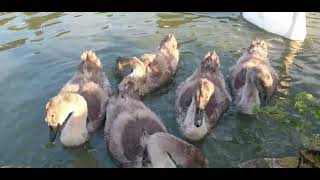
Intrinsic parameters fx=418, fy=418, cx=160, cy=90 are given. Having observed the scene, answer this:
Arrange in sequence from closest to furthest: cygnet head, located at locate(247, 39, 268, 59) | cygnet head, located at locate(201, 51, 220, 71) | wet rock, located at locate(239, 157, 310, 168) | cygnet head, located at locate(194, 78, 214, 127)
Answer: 1. wet rock, located at locate(239, 157, 310, 168)
2. cygnet head, located at locate(194, 78, 214, 127)
3. cygnet head, located at locate(201, 51, 220, 71)
4. cygnet head, located at locate(247, 39, 268, 59)

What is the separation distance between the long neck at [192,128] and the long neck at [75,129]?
6.00ft

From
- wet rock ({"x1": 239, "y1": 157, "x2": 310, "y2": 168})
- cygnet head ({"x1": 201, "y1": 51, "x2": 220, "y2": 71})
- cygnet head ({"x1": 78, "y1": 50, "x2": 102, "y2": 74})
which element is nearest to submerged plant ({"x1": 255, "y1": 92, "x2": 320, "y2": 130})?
wet rock ({"x1": 239, "y1": 157, "x2": 310, "y2": 168})

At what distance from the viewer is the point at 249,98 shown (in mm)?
8391

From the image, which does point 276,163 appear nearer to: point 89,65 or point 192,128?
point 192,128

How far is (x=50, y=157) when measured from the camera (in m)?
7.15

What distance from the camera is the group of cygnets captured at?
5918mm

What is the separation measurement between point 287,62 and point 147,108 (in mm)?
4641

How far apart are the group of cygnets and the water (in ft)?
1.02

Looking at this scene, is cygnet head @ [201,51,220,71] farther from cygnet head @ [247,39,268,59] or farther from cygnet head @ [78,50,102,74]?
cygnet head @ [78,50,102,74]

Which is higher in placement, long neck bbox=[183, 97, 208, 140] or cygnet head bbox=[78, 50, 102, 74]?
cygnet head bbox=[78, 50, 102, 74]

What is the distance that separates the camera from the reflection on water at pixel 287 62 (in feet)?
30.6

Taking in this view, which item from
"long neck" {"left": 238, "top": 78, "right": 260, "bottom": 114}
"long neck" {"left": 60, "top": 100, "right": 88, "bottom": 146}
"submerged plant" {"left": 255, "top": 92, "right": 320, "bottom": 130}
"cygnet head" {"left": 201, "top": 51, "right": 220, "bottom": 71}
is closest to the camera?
"submerged plant" {"left": 255, "top": 92, "right": 320, "bottom": 130}

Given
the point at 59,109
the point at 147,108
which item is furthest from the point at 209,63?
the point at 59,109
